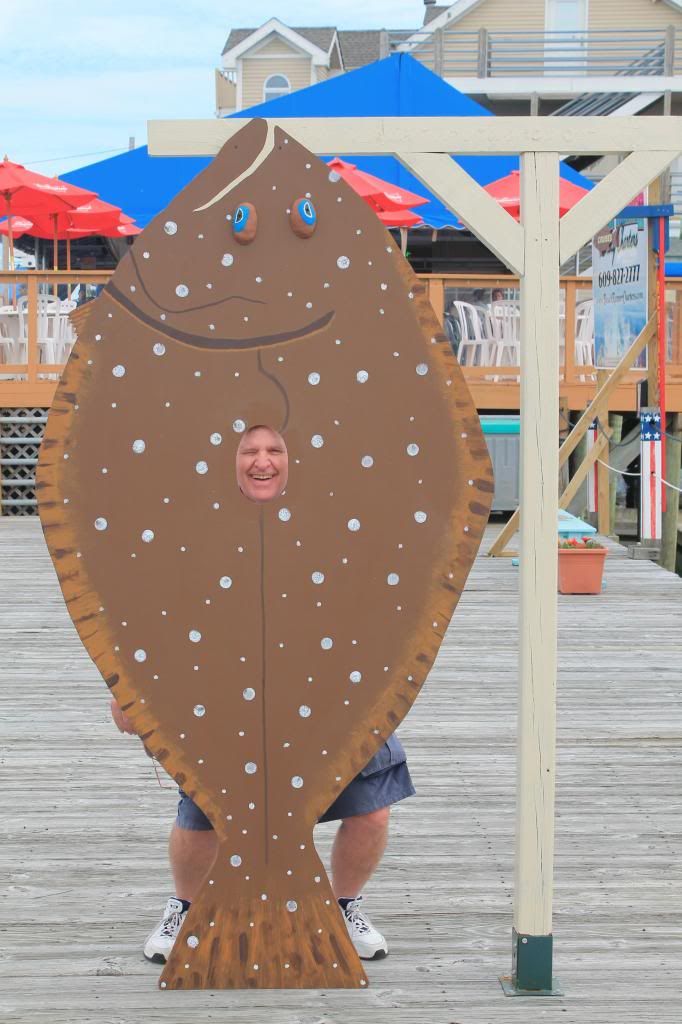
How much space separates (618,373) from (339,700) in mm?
6929

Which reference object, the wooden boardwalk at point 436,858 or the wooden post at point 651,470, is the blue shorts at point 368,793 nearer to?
the wooden boardwalk at point 436,858

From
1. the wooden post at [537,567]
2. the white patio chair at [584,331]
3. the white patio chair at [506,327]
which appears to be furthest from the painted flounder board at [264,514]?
the white patio chair at [584,331]

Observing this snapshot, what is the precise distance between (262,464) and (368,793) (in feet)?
2.59

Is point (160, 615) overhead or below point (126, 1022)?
overhead

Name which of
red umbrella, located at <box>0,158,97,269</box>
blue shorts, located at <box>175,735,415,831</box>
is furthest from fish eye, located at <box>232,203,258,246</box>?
red umbrella, located at <box>0,158,97,269</box>

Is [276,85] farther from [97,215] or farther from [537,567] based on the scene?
[537,567]

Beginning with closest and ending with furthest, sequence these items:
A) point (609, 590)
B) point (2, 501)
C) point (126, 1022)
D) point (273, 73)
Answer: point (126, 1022)
point (609, 590)
point (2, 501)
point (273, 73)

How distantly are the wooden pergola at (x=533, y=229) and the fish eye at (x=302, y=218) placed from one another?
0.12 m

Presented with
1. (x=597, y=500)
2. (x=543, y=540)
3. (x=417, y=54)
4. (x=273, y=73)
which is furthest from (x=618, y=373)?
(x=273, y=73)

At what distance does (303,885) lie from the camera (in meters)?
3.13

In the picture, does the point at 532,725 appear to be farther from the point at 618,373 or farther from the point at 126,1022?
the point at 618,373

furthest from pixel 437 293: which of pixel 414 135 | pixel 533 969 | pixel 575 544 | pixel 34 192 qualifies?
pixel 533 969

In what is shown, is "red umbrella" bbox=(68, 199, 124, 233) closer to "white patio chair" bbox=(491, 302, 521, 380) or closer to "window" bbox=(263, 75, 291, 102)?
"white patio chair" bbox=(491, 302, 521, 380)

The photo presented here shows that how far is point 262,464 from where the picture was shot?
3.05m
